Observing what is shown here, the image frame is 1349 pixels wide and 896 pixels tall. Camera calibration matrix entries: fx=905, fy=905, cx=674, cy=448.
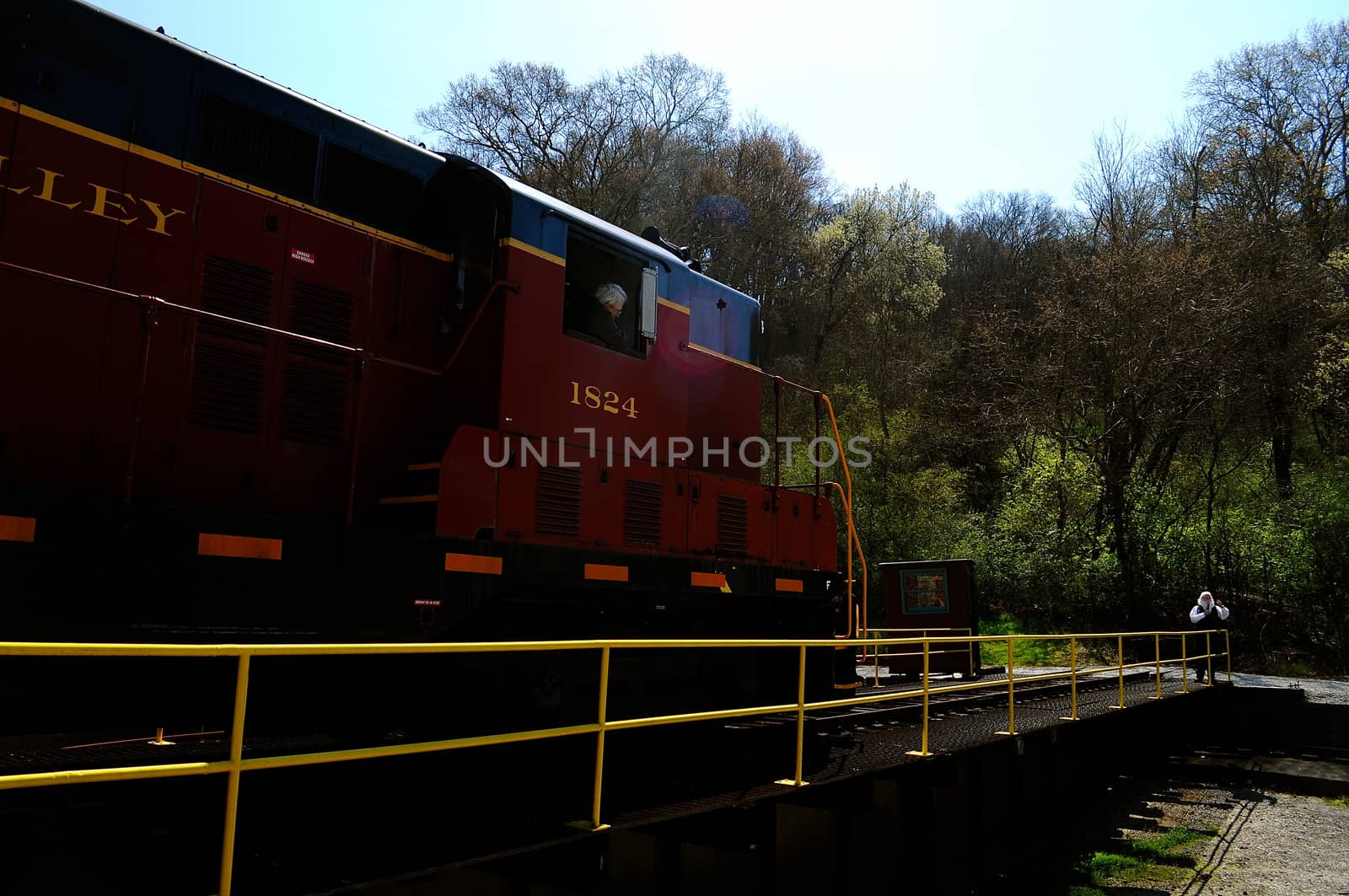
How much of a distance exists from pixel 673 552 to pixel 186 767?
4.63 metres

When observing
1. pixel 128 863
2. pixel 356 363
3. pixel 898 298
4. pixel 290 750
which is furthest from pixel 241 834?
pixel 898 298

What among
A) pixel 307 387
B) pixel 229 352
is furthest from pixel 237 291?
pixel 307 387

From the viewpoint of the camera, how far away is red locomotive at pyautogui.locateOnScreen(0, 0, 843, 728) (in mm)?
4387

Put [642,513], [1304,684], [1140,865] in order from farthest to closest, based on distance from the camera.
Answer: [1304,684] → [1140,865] → [642,513]

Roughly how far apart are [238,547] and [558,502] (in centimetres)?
229

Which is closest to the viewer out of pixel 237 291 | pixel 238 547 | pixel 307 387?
pixel 238 547

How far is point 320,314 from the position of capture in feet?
19.0

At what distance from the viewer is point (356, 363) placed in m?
5.31

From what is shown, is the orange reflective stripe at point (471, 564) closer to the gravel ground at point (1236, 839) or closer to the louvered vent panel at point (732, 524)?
the louvered vent panel at point (732, 524)

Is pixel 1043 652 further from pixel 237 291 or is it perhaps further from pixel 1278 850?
pixel 237 291

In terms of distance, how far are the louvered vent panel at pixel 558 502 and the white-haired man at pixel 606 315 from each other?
1.19m

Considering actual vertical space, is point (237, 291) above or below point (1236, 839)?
above

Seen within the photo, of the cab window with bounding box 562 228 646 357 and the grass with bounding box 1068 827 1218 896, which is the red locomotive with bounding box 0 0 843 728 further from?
the grass with bounding box 1068 827 1218 896

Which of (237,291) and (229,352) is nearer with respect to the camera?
(229,352)
